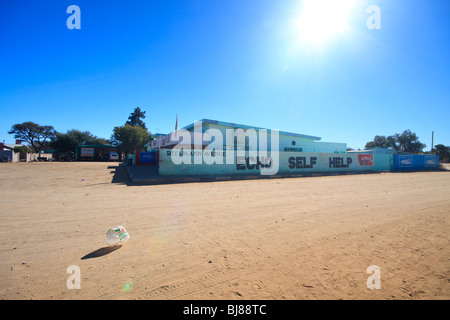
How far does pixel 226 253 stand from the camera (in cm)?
308

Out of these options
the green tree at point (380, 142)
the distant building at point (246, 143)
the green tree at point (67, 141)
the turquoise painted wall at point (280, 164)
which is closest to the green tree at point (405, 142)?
the green tree at point (380, 142)

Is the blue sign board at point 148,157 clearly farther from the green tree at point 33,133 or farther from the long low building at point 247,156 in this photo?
the green tree at point 33,133

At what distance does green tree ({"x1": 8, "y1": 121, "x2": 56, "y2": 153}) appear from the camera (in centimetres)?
4453

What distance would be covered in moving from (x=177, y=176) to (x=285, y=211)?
9.85 meters

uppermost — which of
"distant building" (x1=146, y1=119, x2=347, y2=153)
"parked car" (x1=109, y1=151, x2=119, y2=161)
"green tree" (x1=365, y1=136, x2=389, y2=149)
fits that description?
"green tree" (x1=365, y1=136, x2=389, y2=149)

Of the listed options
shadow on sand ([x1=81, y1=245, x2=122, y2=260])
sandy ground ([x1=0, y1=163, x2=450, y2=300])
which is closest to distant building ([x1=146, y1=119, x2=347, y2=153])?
sandy ground ([x1=0, y1=163, x2=450, y2=300])

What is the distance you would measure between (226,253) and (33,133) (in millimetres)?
63712

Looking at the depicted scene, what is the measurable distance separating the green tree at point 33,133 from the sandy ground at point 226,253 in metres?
57.0

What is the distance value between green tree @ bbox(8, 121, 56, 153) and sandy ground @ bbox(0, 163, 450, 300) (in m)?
57.0

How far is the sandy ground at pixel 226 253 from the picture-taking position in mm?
2230

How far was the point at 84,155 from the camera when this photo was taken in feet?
124

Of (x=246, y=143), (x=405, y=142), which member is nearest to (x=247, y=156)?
(x=246, y=143)

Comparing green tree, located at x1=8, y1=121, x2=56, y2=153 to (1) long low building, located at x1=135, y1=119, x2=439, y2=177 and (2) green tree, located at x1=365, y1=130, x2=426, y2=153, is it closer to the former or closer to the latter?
(1) long low building, located at x1=135, y1=119, x2=439, y2=177
